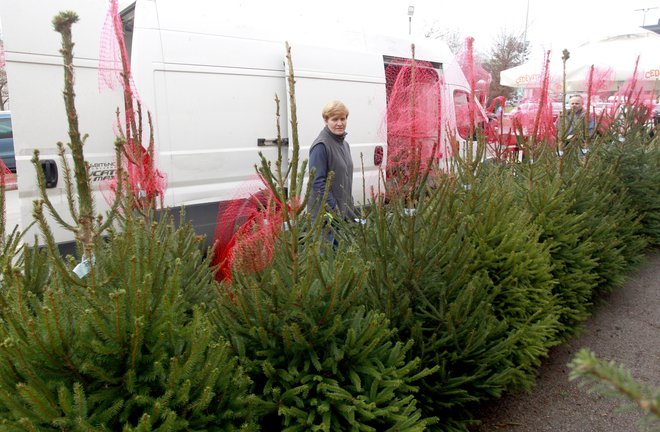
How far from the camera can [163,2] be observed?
4535 millimetres

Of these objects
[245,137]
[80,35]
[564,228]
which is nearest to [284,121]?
[245,137]

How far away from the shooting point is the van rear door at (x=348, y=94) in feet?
17.8

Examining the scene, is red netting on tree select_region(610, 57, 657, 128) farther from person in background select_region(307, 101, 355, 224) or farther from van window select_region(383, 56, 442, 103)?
person in background select_region(307, 101, 355, 224)

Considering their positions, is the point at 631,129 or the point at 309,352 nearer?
the point at 309,352

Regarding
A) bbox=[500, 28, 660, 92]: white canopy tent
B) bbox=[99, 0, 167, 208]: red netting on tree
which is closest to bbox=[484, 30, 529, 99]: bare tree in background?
bbox=[500, 28, 660, 92]: white canopy tent

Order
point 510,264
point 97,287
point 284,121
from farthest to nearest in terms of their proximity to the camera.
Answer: point 284,121 → point 510,264 → point 97,287

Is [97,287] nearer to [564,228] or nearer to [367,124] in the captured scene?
[564,228]

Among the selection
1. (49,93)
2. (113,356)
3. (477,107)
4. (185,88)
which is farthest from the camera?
(477,107)

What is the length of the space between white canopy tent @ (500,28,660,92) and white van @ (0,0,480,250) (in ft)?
12.8

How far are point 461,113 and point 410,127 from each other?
12.6ft

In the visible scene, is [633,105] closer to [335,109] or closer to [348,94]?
[348,94]

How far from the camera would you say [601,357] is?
391 cm

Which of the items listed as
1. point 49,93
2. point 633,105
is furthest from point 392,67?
point 49,93

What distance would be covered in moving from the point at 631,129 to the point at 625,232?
1.93 m
